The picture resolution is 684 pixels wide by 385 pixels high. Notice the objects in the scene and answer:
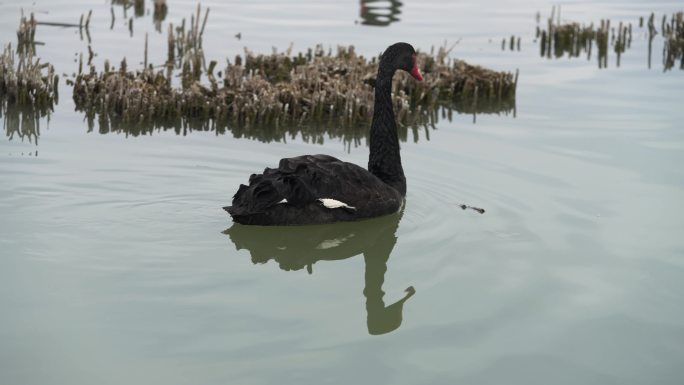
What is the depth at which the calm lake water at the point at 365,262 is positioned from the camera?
6.50 meters

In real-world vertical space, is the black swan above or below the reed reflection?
below

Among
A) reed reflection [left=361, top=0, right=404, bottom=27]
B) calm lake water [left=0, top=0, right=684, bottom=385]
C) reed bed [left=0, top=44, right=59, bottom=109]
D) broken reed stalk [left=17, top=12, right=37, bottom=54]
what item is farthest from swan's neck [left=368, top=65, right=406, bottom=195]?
reed reflection [left=361, top=0, right=404, bottom=27]

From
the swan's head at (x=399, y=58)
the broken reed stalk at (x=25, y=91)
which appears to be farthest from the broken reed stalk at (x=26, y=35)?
the swan's head at (x=399, y=58)

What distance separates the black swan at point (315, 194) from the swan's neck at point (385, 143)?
0.05 feet

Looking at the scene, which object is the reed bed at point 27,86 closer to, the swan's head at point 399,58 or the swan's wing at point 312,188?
the swan's head at point 399,58

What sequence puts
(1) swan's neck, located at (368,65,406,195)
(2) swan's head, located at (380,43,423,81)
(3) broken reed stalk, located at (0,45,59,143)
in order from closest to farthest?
1. (1) swan's neck, located at (368,65,406,195)
2. (2) swan's head, located at (380,43,423,81)
3. (3) broken reed stalk, located at (0,45,59,143)

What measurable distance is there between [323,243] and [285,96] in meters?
4.73

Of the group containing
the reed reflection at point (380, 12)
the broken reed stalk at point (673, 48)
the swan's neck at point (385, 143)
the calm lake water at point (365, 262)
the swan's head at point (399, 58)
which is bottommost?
the calm lake water at point (365, 262)

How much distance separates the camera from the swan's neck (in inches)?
396

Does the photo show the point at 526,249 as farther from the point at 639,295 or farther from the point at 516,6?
the point at 516,6

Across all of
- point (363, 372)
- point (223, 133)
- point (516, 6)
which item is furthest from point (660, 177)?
point (516, 6)

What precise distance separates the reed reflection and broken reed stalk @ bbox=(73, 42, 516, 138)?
228 inches

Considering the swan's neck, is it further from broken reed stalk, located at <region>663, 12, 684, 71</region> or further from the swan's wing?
broken reed stalk, located at <region>663, 12, 684, 71</region>

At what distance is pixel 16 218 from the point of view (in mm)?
9102
